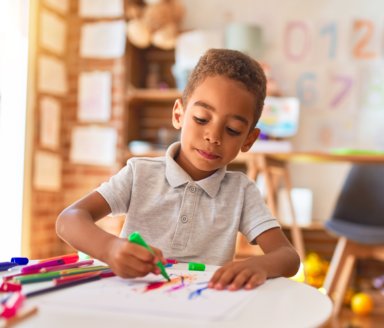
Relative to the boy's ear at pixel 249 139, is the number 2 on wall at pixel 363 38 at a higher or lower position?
higher

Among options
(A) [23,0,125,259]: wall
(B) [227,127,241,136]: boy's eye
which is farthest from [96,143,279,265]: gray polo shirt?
(A) [23,0,125,259]: wall

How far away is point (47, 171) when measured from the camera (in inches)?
142

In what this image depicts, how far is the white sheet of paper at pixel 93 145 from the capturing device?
3.75 meters

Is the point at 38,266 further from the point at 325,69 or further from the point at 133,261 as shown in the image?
the point at 325,69

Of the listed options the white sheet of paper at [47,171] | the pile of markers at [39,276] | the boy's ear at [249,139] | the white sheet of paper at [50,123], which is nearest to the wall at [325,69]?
the white sheet of paper at [50,123]

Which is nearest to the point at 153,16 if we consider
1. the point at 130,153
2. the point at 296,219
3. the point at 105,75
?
the point at 105,75

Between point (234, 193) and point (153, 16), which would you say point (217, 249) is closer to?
point (234, 193)

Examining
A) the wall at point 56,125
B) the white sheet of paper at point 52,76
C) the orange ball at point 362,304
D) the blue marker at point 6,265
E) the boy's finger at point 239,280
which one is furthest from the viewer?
the white sheet of paper at point 52,76

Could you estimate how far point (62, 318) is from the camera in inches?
19.9

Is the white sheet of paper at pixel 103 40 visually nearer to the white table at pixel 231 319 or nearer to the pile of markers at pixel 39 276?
the pile of markers at pixel 39 276

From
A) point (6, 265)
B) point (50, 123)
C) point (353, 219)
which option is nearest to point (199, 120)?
point (6, 265)

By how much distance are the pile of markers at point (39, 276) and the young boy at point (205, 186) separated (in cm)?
16

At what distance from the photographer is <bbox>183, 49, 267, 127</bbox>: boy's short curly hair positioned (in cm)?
104

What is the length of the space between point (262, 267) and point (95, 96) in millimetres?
3171
